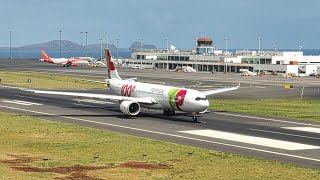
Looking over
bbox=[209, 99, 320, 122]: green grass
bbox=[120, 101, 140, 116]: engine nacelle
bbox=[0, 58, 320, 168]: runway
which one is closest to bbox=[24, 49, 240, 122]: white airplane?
bbox=[120, 101, 140, 116]: engine nacelle

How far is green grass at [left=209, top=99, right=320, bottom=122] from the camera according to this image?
8156 centimetres

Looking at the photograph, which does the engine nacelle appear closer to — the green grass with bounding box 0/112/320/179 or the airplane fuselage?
the airplane fuselage

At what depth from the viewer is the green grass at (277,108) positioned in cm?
8156

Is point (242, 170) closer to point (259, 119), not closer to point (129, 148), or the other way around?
point (129, 148)

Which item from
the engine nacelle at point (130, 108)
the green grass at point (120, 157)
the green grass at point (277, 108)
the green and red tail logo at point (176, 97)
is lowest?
the green grass at point (120, 157)

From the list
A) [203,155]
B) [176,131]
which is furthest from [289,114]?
[203,155]

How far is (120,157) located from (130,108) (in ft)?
93.0

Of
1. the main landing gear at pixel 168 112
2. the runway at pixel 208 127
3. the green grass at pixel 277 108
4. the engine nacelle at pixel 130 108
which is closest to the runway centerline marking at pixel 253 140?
the runway at pixel 208 127

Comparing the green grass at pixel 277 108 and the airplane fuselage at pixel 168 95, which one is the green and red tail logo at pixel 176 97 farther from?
the green grass at pixel 277 108

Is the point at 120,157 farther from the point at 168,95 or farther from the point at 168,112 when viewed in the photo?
the point at 168,112

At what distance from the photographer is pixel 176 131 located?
6378 cm

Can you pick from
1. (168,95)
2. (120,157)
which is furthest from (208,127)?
(120,157)

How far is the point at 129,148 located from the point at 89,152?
376cm

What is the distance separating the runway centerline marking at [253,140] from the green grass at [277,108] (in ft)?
62.8
